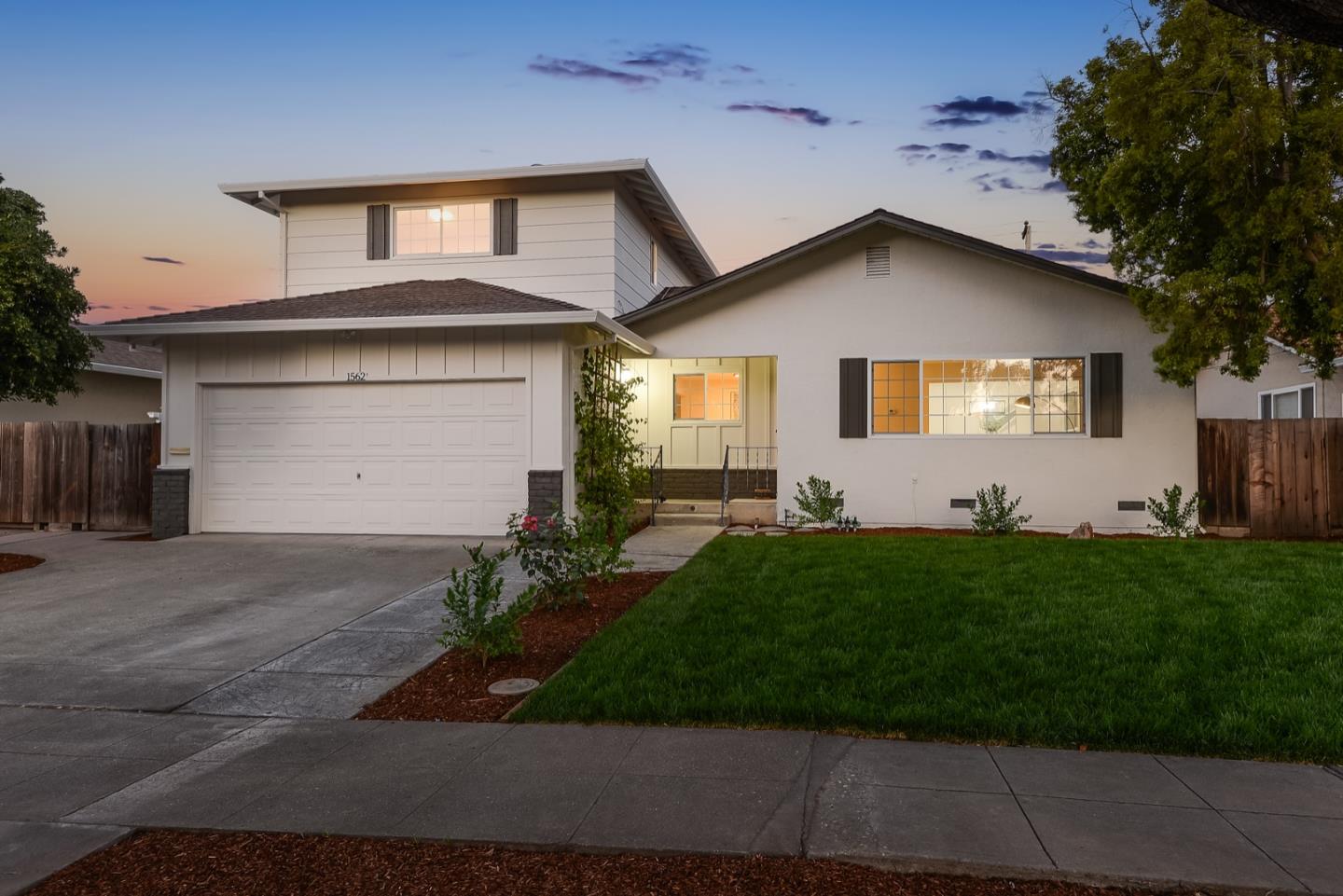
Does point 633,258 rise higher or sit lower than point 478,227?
lower

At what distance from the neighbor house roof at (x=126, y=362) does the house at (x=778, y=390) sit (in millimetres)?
6792

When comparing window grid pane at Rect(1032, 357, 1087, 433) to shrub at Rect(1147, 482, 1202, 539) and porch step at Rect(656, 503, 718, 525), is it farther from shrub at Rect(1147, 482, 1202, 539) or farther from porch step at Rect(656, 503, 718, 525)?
porch step at Rect(656, 503, 718, 525)

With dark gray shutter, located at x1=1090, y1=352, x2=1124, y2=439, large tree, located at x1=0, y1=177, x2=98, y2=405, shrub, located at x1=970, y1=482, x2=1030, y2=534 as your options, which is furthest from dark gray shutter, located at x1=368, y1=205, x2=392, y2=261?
dark gray shutter, located at x1=1090, y1=352, x2=1124, y2=439

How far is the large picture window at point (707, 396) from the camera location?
50.5 feet

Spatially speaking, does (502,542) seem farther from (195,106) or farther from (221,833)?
(195,106)

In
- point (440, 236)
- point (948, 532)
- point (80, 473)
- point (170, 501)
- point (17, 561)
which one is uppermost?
point (440, 236)

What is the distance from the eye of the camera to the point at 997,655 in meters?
5.22

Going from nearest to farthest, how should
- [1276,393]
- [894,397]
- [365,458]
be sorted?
1. [365,458]
2. [894,397]
3. [1276,393]

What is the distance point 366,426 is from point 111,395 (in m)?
11.7

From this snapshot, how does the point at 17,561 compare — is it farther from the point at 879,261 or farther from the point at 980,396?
the point at 980,396

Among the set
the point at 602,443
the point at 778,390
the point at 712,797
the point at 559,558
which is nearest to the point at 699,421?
the point at 778,390

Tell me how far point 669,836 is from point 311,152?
17.8 m

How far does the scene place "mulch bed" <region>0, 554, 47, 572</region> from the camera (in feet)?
32.1

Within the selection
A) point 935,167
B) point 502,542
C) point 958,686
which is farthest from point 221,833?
point 935,167
